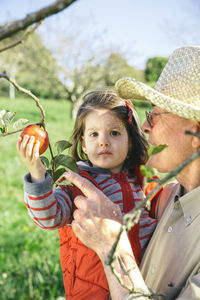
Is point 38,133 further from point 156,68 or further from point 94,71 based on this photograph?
point 94,71

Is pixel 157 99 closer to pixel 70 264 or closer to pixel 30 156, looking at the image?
pixel 30 156

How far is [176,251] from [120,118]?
2.66 ft

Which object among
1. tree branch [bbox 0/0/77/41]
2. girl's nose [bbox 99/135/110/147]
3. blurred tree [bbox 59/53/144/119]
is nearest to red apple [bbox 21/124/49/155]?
girl's nose [bbox 99/135/110/147]

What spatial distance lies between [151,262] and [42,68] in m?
20.4

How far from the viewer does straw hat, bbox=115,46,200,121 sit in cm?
126

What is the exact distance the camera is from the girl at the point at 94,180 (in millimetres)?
1427

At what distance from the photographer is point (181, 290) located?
1.26 metres

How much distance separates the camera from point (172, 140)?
1410mm

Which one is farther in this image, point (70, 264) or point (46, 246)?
point (46, 246)

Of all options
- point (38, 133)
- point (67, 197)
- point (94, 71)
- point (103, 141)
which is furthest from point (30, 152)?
point (94, 71)

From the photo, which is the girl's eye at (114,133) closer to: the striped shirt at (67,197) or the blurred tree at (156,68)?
the striped shirt at (67,197)

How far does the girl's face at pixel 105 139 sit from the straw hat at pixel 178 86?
0.34 meters

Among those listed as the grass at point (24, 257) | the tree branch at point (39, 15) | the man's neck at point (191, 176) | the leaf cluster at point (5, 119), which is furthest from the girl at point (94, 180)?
the tree branch at point (39, 15)

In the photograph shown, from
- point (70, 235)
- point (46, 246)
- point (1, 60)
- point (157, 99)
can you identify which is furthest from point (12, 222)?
point (1, 60)
